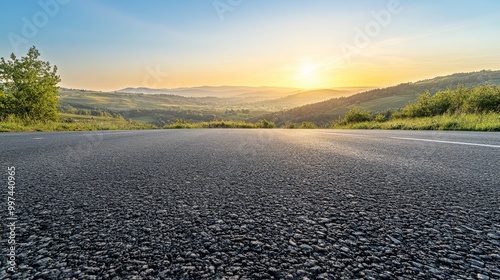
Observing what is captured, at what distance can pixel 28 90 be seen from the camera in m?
19.4

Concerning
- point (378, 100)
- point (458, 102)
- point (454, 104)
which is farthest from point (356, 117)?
point (378, 100)

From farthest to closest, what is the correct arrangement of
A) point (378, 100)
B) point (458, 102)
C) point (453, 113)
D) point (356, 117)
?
point (378, 100)
point (356, 117)
point (458, 102)
point (453, 113)

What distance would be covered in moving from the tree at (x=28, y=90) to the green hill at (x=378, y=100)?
2361 inches

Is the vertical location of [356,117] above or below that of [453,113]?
below

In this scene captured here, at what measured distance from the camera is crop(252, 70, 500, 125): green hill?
247ft

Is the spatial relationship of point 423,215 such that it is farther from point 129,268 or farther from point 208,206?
point 129,268

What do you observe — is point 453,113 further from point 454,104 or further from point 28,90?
point 28,90

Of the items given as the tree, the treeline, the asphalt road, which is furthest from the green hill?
the asphalt road

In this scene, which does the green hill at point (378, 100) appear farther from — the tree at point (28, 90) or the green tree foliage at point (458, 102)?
the tree at point (28, 90)

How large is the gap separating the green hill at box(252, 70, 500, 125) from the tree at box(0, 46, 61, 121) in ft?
197

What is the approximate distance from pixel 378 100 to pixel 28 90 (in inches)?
3344

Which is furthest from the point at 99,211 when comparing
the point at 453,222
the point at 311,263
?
the point at 453,222

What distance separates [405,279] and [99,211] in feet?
4.50

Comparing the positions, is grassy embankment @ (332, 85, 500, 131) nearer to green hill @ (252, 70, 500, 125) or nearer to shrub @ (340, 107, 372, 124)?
shrub @ (340, 107, 372, 124)
